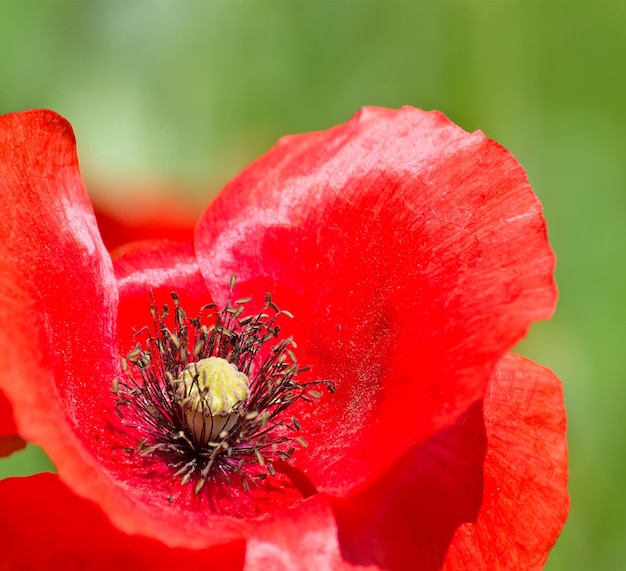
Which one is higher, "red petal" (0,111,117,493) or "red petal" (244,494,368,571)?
"red petal" (0,111,117,493)

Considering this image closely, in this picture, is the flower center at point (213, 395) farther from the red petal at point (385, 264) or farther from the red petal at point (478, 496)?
the red petal at point (478, 496)

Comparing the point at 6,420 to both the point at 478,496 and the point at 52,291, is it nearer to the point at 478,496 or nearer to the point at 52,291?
the point at 52,291

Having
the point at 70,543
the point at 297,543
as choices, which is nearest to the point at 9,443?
the point at 70,543

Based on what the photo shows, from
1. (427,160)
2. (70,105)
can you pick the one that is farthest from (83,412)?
(70,105)

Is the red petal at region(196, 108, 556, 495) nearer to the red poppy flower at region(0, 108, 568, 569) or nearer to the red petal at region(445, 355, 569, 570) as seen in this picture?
the red poppy flower at region(0, 108, 568, 569)

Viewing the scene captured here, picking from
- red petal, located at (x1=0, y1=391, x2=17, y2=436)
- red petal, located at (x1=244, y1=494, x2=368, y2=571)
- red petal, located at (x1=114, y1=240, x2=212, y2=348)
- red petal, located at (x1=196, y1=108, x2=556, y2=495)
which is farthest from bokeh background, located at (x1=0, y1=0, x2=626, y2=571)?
red petal, located at (x1=244, y1=494, x2=368, y2=571)

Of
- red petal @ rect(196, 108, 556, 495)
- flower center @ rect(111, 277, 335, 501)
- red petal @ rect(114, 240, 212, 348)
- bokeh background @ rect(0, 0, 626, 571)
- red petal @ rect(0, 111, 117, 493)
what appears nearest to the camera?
red petal @ rect(0, 111, 117, 493)
